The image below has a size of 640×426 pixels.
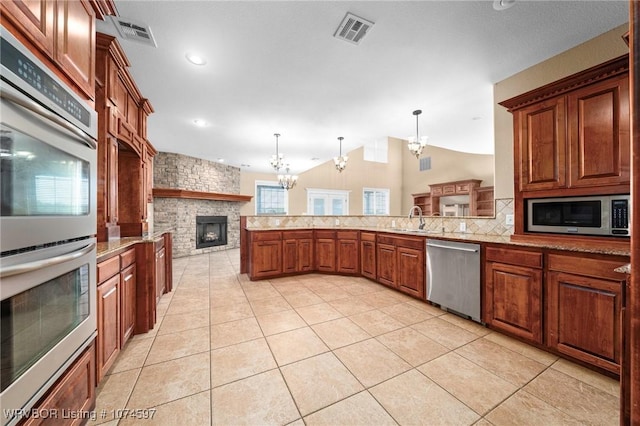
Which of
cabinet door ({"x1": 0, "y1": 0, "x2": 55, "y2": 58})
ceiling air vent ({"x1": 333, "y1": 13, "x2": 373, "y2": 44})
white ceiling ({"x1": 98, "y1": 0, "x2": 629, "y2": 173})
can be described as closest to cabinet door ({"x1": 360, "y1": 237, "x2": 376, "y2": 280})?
white ceiling ({"x1": 98, "y1": 0, "x2": 629, "y2": 173})

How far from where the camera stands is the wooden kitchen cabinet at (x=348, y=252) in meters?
4.25

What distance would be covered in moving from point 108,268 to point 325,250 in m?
3.16

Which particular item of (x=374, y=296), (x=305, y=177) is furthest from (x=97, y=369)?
(x=305, y=177)

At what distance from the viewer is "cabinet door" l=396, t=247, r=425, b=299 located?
10.1ft

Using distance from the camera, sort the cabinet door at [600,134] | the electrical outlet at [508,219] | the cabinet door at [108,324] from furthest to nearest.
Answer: the electrical outlet at [508,219] → the cabinet door at [600,134] → the cabinet door at [108,324]

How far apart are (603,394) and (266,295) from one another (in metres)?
3.12

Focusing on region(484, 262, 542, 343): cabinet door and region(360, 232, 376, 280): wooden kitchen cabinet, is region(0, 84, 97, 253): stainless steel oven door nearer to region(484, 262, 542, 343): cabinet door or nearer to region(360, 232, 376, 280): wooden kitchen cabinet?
region(484, 262, 542, 343): cabinet door

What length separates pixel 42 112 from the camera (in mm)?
911

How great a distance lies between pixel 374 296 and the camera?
3.33 m

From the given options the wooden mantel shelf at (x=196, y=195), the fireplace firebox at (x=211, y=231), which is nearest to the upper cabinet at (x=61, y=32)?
the wooden mantel shelf at (x=196, y=195)

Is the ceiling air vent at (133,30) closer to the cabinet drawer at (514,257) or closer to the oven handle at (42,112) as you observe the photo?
the oven handle at (42,112)

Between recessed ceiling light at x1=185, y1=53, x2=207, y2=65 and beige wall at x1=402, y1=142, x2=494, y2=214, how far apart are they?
787 centimetres

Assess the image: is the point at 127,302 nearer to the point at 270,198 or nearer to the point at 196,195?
the point at 196,195

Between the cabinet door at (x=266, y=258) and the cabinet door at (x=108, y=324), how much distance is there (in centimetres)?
225
